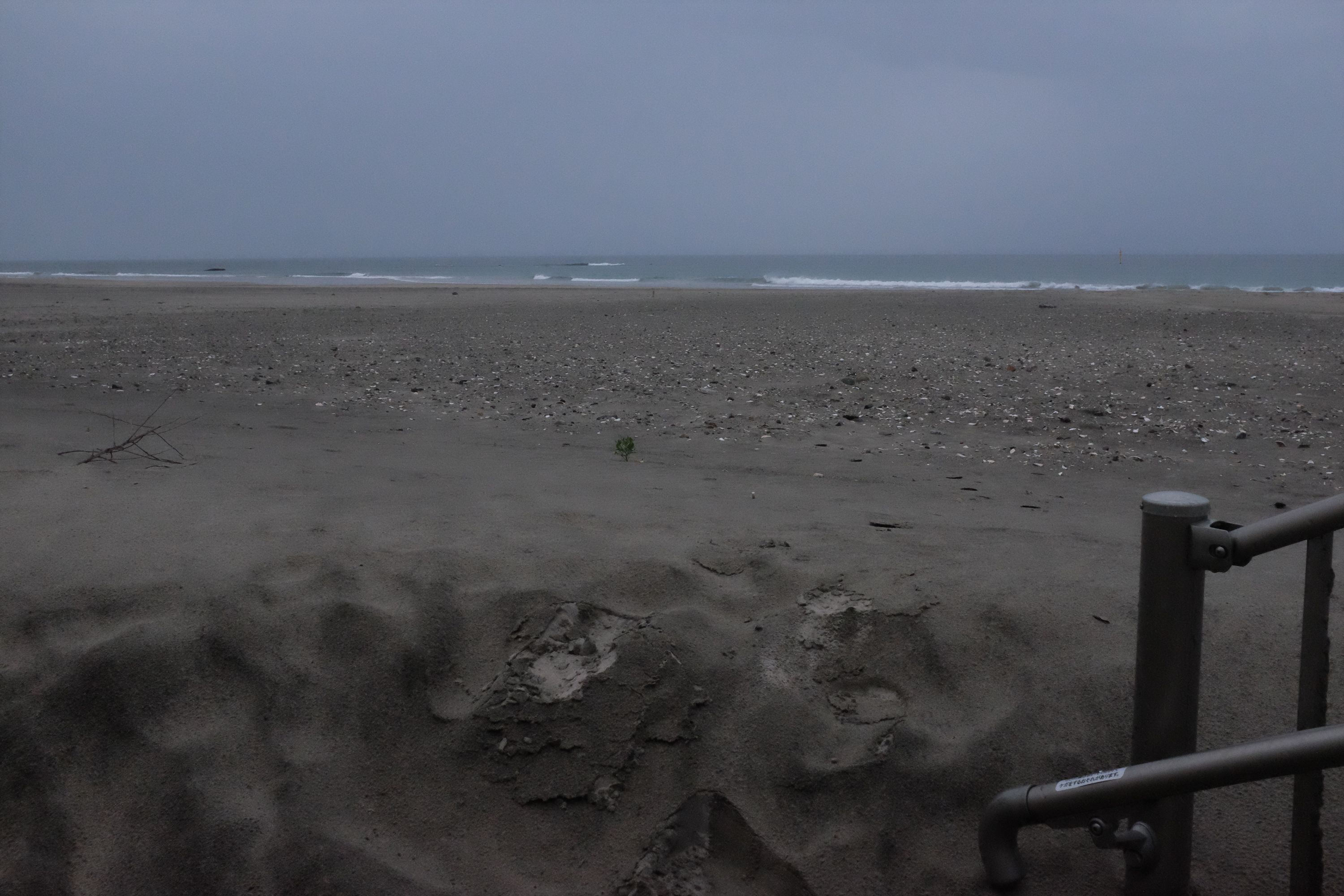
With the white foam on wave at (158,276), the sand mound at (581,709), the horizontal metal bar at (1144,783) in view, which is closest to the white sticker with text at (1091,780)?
the horizontal metal bar at (1144,783)

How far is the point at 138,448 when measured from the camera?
506 cm

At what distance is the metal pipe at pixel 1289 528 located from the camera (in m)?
1.82

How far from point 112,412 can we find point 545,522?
3.85 metres

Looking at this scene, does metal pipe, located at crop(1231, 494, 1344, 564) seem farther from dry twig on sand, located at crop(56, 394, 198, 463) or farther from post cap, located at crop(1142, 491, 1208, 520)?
dry twig on sand, located at crop(56, 394, 198, 463)

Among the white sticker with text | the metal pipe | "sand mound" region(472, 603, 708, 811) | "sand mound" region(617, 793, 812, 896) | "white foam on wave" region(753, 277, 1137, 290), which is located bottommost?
"sand mound" region(617, 793, 812, 896)

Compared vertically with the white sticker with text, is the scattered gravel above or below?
above

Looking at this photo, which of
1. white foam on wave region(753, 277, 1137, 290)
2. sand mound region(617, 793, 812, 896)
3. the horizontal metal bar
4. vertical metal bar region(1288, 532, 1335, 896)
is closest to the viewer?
the horizontal metal bar

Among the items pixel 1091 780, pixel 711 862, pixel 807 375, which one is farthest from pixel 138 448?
pixel 807 375

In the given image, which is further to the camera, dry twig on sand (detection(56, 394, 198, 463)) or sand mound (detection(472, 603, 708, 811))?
dry twig on sand (detection(56, 394, 198, 463))

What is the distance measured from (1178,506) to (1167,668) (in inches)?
14.5

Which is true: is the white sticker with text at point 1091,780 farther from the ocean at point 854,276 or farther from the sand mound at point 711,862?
the ocean at point 854,276

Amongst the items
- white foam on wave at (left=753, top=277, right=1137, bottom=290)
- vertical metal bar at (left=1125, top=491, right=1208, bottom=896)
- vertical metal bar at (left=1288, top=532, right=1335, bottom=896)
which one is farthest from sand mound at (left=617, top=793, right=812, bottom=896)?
→ white foam on wave at (left=753, top=277, right=1137, bottom=290)

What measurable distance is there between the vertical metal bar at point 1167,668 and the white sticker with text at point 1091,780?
5.5 inches

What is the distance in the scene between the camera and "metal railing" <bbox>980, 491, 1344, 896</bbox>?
6.14 feet
